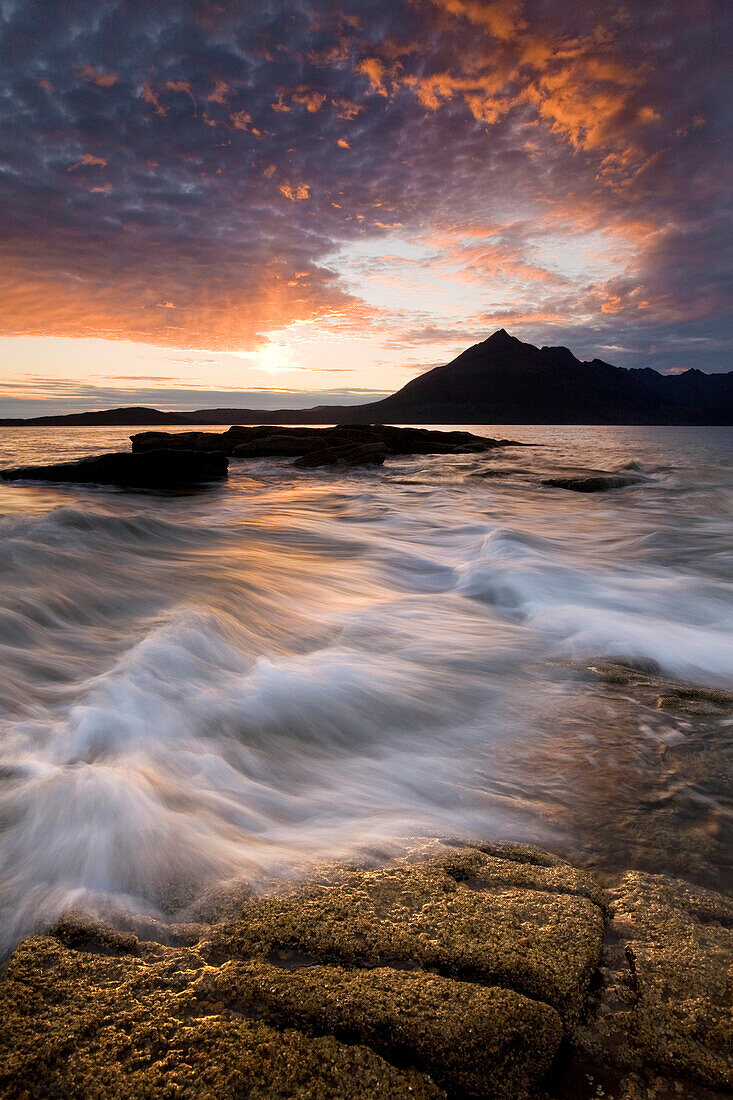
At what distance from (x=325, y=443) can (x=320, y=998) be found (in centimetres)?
2810

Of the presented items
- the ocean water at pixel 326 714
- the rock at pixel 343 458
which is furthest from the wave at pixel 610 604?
the rock at pixel 343 458

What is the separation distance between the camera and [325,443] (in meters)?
28.6

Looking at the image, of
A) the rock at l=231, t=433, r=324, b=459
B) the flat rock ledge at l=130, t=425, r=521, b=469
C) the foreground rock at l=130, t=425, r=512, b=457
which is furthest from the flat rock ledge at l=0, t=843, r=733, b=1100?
the rock at l=231, t=433, r=324, b=459

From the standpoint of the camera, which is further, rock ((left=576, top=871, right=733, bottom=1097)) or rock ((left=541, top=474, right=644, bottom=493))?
rock ((left=541, top=474, right=644, bottom=493))

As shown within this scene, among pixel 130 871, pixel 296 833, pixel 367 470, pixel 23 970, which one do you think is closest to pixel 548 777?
pixel 296 833

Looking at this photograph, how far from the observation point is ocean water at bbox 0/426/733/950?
6.66 ft

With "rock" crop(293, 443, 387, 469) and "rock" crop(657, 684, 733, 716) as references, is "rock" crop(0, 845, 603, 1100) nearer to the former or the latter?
"rock" crop(657, 684, 733, 716)

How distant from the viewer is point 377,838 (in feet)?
7.06

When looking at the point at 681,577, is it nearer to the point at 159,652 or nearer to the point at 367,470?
the point at 159,652

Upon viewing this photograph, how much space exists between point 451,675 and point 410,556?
173 inches

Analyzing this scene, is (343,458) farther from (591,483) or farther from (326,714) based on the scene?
(326,714)

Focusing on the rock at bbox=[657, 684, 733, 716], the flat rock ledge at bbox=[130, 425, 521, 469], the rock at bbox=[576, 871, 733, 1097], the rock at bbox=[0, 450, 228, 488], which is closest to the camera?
the rock at bbox=[576, 871, 733, 1097]

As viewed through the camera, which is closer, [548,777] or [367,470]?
[548,777]

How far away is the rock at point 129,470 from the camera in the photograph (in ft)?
51.7
